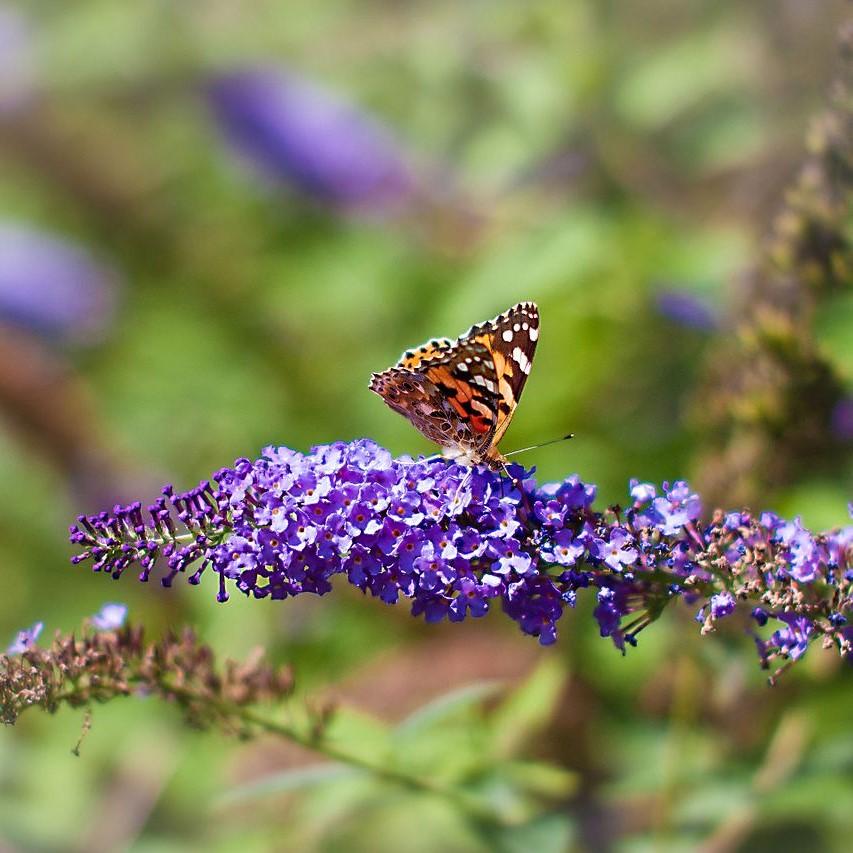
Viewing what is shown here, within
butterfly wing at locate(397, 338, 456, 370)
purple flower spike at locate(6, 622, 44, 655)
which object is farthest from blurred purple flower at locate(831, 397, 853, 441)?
purple flower spike at locate(6, 622, 44, 655)

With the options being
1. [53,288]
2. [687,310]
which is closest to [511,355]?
[687,310]

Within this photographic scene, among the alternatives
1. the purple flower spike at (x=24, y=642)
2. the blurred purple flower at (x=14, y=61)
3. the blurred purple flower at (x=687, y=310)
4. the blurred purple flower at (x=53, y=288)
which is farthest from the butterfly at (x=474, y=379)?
the blurred purple flower at (x=14, y=61)

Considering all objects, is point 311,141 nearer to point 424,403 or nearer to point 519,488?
point 424,403

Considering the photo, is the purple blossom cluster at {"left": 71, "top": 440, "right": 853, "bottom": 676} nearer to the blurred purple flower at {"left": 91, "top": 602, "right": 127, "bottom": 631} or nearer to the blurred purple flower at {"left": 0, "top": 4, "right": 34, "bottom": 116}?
the blurred purple flower at {"left": 91, "top": 602, "right": 127, "bottom": 631}

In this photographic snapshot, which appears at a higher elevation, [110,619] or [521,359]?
[521,359]

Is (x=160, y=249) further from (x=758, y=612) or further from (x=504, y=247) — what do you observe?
(x=758, y=612)

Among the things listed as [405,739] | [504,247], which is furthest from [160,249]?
[405,739]

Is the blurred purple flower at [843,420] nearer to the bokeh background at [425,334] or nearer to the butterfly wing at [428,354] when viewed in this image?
the bokeh background at [425,334]
